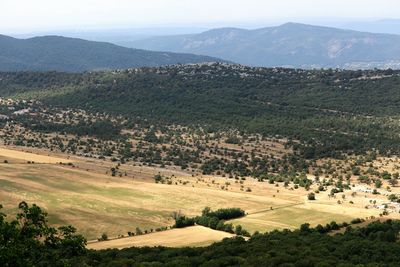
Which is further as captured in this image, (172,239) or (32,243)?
(172,239)

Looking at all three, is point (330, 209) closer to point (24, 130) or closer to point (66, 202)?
point (66, 202)

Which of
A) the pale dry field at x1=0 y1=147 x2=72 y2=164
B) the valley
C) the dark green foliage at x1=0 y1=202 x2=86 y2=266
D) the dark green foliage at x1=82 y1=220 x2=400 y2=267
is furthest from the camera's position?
the pale dry field at x1=0 y1=147 x2=72 y2=164

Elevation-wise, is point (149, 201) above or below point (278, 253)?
below

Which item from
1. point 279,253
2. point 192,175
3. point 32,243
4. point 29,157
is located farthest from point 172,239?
point 29,157

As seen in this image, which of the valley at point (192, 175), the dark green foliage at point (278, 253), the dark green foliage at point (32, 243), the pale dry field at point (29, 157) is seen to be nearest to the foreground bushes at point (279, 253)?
the dark green foliage at point (278, 253)

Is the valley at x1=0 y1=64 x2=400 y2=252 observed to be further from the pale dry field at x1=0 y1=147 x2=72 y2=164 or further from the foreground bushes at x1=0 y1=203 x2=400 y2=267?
the foreground bushes at x1=0 y1=203 x2=400 y2=267

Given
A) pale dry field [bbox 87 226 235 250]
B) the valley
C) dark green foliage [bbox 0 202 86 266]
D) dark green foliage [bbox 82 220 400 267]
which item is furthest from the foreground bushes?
the valley

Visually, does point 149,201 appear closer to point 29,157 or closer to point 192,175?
point 192,175

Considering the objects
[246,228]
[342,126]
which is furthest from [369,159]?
[246,228]

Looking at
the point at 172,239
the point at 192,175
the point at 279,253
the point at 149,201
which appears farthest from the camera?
the point at 192,175
